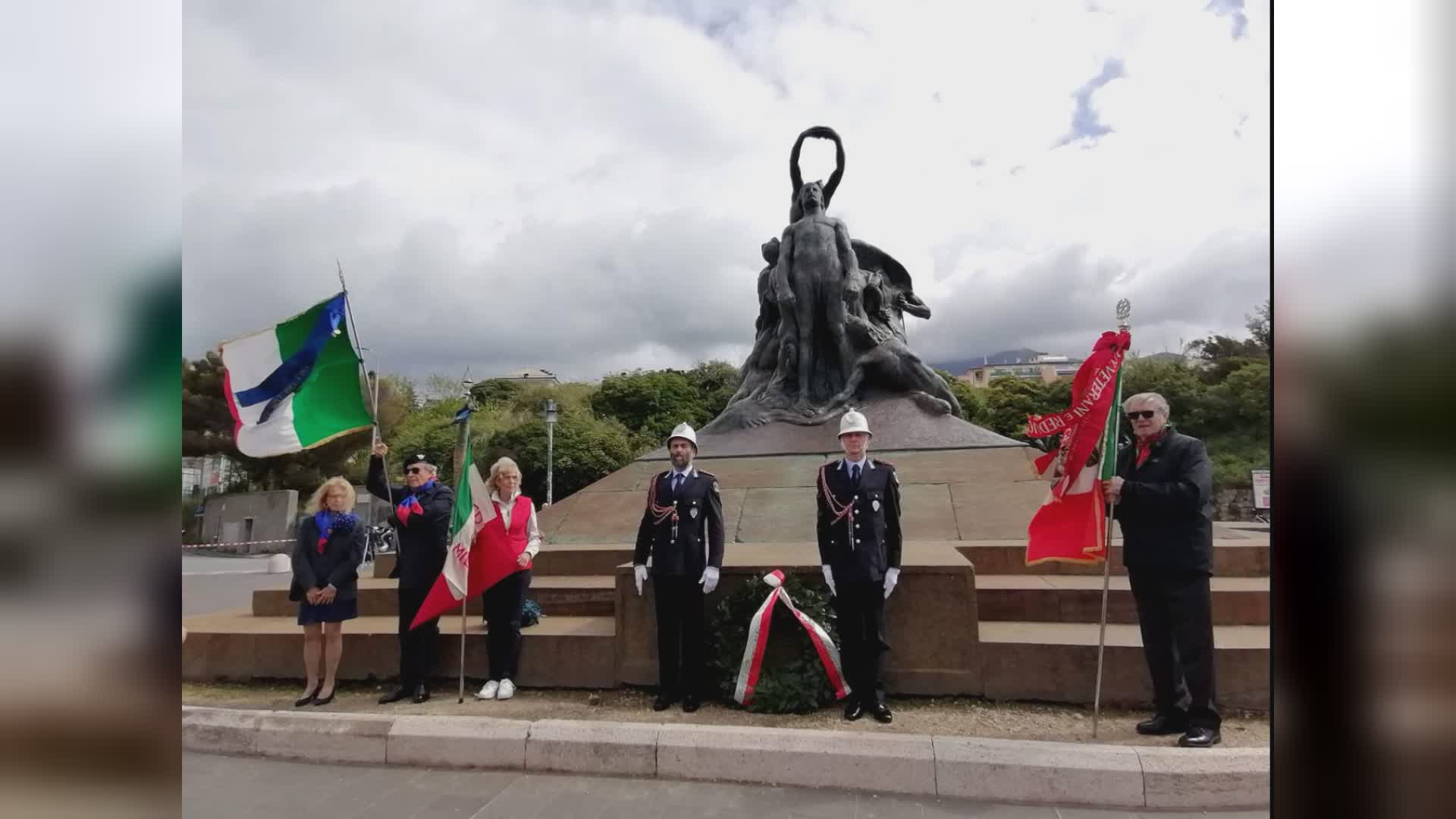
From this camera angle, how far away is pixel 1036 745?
4.11m

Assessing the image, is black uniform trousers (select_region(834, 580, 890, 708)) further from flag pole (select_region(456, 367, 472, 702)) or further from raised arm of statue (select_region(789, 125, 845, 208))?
raised arm of statue (select_region(789, 125, 845, 208))

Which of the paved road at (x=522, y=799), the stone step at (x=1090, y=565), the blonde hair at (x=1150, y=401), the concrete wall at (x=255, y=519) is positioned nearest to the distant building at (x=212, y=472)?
the concrete wall at (x=255, y=519)

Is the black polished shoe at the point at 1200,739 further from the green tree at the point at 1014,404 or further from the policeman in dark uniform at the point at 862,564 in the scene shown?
the green tree at the point at 1014,404

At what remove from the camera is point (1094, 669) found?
4.94 metres

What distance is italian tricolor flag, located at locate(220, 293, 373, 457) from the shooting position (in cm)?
465

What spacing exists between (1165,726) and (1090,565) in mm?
2300

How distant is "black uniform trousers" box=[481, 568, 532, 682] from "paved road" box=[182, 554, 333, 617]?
15.1 ft

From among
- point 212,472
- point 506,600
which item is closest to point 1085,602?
point 506,600

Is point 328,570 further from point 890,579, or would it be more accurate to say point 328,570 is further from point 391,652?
point 890,579

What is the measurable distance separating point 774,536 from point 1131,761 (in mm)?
4612

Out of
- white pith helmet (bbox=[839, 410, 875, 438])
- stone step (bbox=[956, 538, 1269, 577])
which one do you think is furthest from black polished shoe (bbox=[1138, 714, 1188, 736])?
white pith helmet (bbox=[839, 410, 875, 438])

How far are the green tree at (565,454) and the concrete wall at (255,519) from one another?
870 cm

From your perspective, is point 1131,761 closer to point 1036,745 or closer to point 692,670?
point 1036,745

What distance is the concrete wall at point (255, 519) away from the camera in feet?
82.8
